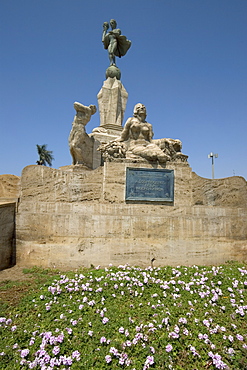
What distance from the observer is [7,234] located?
5.77 metres

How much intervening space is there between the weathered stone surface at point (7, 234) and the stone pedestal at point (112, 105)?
23.8 feet

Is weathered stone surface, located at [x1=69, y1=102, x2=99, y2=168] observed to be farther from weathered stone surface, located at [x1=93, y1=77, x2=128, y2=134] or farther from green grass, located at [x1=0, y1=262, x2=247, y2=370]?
green grass, located at [x1=0, y1=262, x2=247, y2=370]

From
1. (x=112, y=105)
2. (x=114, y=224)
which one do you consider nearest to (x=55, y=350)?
(x=114, y=224)

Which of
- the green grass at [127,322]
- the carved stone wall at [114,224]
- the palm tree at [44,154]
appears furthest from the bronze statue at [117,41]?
the palm tree at [44,154]

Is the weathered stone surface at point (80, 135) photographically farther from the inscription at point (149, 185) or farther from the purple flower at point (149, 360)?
the purple flower at point (149, 360)

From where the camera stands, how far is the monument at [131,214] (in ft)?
19.2

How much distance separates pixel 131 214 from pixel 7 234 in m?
2.96

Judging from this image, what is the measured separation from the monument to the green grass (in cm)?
98

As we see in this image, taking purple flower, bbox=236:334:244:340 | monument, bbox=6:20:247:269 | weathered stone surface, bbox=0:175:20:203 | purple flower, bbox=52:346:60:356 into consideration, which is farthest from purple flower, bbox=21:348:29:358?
weathered stone surface, bbox=0:175:20:203

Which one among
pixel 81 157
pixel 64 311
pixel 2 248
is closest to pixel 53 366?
pixel 64 311

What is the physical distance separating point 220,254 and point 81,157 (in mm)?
5681

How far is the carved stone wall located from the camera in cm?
585

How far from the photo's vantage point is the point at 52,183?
613 centimetres

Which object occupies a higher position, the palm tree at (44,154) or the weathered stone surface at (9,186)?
the palm tree at (44,154)
